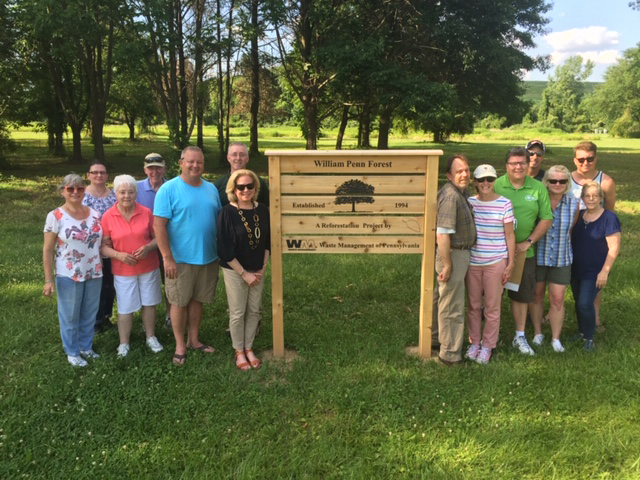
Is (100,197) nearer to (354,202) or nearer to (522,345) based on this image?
(354,202)

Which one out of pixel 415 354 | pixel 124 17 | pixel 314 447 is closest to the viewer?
pixel 314 447

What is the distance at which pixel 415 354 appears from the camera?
464 centimetres

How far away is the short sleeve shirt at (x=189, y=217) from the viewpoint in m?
4.06

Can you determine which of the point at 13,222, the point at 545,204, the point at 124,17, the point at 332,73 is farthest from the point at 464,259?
the point at 124,17

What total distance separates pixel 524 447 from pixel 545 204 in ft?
7.21

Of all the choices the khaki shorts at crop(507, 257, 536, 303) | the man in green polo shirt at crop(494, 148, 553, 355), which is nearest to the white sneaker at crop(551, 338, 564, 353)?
the khaki shorts at crop(507, 257, 536, 303)

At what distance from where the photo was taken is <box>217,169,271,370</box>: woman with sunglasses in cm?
404

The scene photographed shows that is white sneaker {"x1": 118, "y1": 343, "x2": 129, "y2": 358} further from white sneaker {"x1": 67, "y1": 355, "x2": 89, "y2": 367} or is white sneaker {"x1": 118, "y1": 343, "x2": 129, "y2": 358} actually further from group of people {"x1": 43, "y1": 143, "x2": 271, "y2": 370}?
white sneaker {"x1": 67, "y1": 355, "x2": 89, "y2": 367}

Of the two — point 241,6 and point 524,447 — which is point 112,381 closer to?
point 524,447

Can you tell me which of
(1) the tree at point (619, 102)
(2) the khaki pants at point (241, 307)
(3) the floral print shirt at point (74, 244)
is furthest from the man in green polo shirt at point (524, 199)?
(1) the tree at point (619, 102)

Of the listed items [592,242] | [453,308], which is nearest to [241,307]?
[453,308]

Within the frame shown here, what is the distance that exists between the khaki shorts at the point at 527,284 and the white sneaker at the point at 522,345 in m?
0.39

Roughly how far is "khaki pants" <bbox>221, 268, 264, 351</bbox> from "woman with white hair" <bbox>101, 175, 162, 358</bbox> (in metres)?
0.77

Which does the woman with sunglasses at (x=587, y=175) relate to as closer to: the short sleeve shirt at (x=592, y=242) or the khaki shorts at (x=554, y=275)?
the short sleeve shirt at (x=592, y=242)
